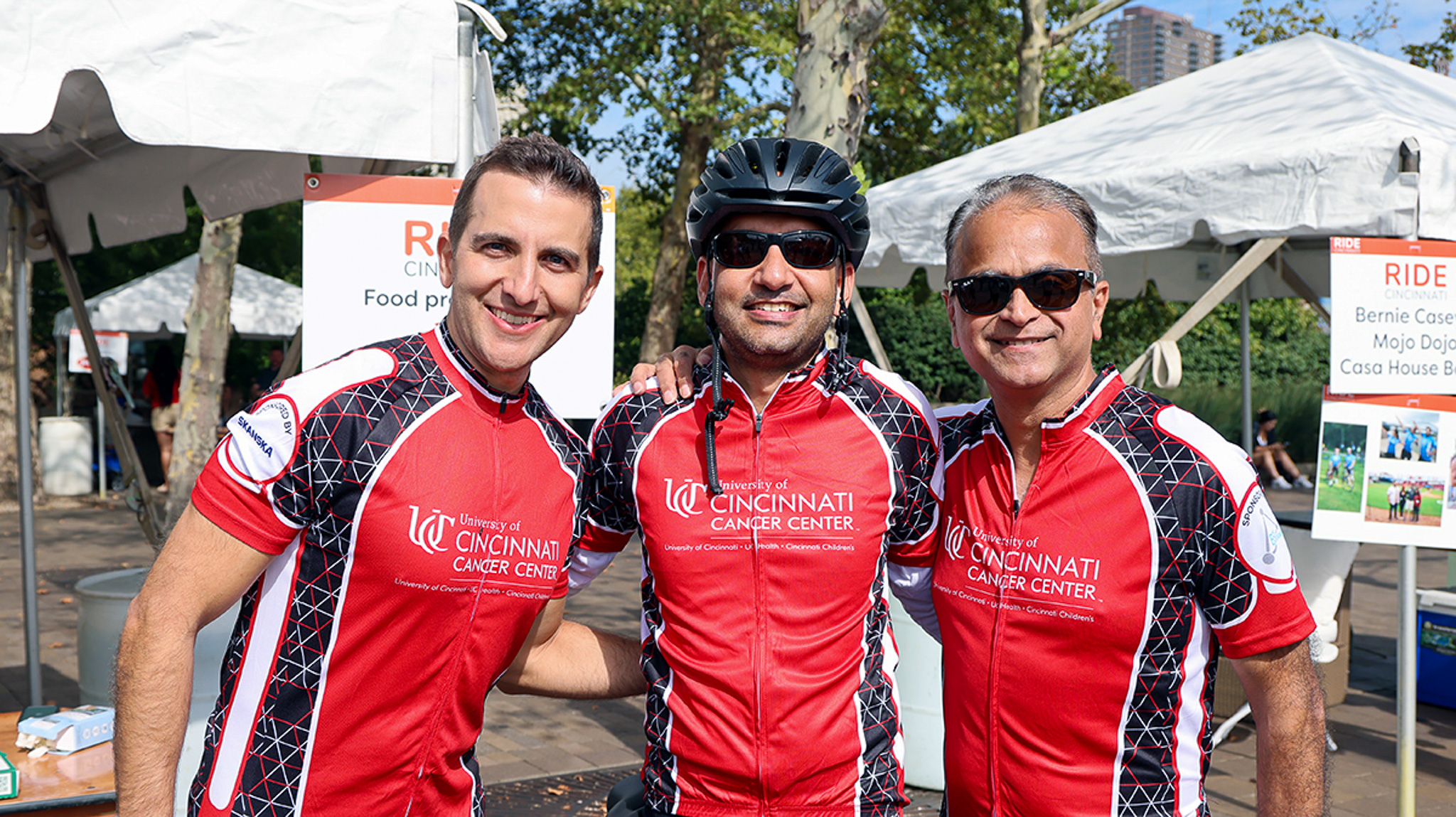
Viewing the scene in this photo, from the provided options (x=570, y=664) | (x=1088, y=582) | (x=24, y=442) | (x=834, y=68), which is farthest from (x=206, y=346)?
(x=1088, y=582)

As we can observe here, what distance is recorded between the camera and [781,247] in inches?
94.8

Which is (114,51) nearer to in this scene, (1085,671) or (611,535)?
(611,535)

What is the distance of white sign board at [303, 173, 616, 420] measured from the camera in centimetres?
330

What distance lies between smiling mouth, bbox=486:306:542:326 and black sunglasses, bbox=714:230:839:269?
0.42 meters

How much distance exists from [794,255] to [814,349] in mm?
196

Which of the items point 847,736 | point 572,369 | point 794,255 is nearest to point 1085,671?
point 847,736

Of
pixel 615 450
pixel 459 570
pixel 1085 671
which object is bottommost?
pixel 1085 671

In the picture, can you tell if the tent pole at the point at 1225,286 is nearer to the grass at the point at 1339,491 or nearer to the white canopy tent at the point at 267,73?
the grass at the point at 1339,491

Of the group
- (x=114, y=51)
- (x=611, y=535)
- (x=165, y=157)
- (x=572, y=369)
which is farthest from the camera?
(x=165, y=157)

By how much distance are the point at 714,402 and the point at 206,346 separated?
11.6 meters

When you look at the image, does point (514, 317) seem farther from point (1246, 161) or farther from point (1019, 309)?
point (1246, 161)

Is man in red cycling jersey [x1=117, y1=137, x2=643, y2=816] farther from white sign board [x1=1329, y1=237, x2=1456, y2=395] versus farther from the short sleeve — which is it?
white sign board [x1=1329, y1=237, x2=1456, y2=395]

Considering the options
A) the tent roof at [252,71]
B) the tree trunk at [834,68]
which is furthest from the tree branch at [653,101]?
the tent roof at [252,71]

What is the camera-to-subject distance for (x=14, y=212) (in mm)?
4641
